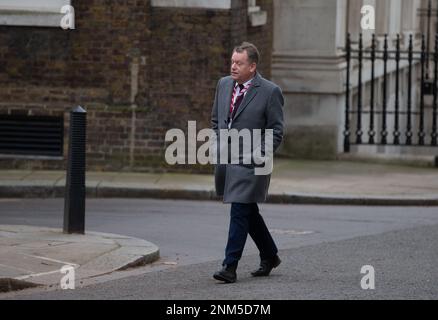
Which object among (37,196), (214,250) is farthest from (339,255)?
(37,196)

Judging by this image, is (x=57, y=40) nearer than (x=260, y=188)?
No

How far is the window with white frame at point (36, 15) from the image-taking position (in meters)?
17.6

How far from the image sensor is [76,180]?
41.3ft

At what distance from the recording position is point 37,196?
1639cm

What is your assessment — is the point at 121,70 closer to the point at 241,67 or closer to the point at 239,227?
the point at 241,67

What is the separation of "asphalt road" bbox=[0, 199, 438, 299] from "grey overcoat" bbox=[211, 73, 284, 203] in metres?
0.68

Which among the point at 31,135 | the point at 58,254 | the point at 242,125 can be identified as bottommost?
the point at 58,254

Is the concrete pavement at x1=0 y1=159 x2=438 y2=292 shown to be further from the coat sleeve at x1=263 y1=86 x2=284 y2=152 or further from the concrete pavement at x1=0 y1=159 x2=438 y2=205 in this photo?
the coat sleeve at x1=263 y1=86 x2=284 y2=152

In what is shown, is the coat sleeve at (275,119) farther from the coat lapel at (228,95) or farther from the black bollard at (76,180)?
the black bollard at (76,180)

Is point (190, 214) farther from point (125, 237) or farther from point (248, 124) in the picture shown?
point (248, 124)

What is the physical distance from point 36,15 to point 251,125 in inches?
310

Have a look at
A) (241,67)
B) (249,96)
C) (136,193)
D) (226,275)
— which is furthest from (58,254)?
(136,193)

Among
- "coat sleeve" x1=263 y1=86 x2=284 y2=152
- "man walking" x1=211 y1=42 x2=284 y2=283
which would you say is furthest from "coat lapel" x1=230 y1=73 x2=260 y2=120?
"coat sleeve" x1=263 y1=86 x2=284 y2=152
